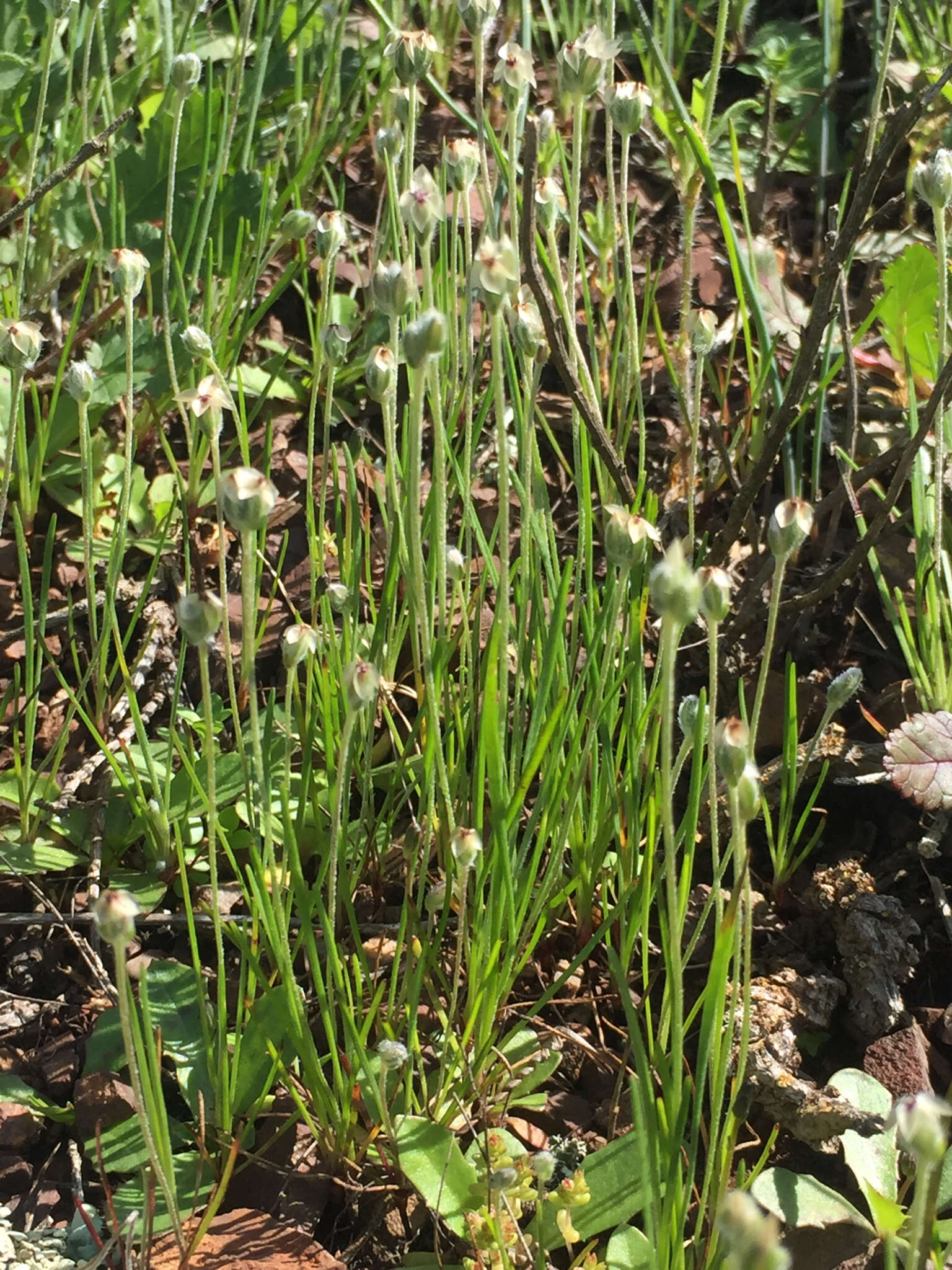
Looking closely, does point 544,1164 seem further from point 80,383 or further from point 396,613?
point 80,383

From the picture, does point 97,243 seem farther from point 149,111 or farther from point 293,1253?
point 293,1253

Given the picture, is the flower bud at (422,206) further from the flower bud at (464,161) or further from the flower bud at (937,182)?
the flower bud at (937,182)

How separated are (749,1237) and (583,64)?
0.87 m

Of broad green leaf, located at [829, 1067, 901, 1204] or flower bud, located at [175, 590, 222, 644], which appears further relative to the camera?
broad green leaf, located at [829, 1067, 901, 1204]

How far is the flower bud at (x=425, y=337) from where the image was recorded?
776 millimetres

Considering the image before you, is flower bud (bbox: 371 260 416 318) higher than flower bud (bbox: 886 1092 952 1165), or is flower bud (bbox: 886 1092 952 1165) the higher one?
flower bud (bbox: 371 260 416 318)

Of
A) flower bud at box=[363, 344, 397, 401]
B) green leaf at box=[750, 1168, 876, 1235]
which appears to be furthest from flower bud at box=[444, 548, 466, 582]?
green leaf at box=[750, 1168, 876, 1235]

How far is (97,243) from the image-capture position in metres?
1.58

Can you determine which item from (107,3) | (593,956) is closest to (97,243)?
(107,3)

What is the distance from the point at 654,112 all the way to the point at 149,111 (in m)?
0.95

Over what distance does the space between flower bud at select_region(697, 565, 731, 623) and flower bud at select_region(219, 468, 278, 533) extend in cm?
29

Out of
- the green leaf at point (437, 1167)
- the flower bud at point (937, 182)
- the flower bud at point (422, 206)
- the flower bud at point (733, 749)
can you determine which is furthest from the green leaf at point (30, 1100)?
the flower bud at point (937, 182)

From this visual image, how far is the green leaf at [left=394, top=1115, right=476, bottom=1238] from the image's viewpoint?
96 cm

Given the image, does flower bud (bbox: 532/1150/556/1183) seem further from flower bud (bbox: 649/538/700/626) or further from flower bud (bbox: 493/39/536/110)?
flower bud (bbox: 493/39/536/110)
